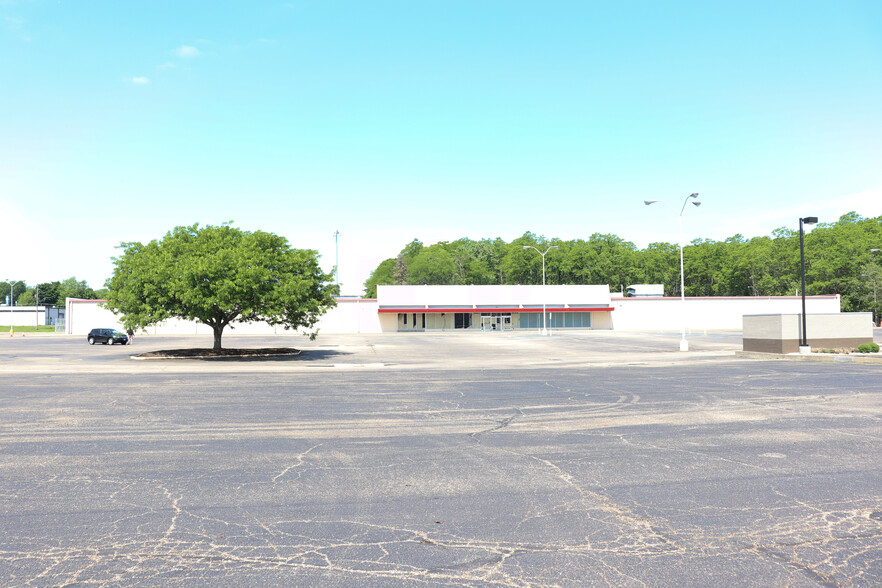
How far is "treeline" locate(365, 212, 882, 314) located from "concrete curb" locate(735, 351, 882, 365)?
6990 cm

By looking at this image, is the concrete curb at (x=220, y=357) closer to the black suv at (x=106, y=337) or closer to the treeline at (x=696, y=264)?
the black suv at (x=106, y=337)

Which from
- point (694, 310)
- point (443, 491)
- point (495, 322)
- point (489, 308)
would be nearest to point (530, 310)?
point (495, 322)

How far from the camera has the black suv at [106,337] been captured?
4681cm

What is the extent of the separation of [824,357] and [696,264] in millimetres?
97897

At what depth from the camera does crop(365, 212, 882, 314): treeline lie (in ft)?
309

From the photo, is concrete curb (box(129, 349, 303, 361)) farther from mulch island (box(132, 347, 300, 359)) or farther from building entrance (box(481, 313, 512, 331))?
building entrance (box(481, 313, 512, 331))

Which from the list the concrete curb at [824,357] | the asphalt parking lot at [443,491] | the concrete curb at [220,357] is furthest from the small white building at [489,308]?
the asphalt parking lot at [443,491]

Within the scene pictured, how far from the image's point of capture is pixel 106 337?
47062 millimetres

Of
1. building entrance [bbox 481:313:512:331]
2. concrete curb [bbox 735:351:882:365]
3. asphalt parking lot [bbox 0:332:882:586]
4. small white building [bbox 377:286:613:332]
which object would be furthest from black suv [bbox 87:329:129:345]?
concrete curb [bbox 735:351:882:365]

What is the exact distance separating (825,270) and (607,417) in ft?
332

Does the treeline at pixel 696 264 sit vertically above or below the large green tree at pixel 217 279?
above

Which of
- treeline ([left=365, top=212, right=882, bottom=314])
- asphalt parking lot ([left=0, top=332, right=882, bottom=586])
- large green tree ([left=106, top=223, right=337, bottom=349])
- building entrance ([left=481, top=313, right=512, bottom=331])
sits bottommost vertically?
building entrance ([left=481, top=313, right=512, bottom=331])

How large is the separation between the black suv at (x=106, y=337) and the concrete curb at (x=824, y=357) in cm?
4360

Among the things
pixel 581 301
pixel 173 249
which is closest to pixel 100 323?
pixel 173 249
